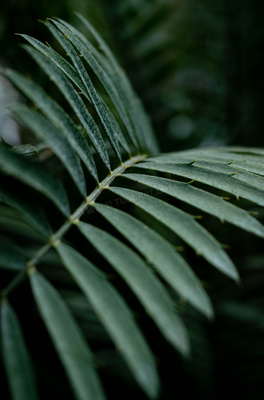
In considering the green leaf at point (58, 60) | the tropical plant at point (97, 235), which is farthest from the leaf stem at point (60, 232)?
the green leaf at point (58, 60)

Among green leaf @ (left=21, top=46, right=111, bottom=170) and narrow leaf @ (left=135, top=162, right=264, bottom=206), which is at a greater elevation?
green leaf @ (left=21, top=46, right=111, bottom=170)

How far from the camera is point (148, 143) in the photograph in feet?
2.53

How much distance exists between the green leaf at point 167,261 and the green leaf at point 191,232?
2 centimetres

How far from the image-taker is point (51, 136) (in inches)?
15.4

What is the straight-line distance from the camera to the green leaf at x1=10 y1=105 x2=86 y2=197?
0.37m

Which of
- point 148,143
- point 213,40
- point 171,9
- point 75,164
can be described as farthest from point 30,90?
point 213,40

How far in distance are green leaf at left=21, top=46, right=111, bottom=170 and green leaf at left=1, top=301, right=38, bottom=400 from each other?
0.26 m

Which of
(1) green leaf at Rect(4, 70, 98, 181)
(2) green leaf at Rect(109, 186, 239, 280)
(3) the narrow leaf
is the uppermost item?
(1) green leaf at Rect(4, 70, 98, 181)

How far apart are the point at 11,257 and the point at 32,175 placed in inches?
3.4

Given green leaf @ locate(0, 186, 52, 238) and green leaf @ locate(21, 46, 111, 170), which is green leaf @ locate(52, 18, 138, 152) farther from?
green leaf @ locate(0, 186, 52, 238)

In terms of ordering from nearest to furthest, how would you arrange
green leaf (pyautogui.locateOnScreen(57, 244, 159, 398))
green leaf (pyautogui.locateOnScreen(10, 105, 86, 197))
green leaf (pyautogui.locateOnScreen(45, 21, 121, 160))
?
green leaf (pyautogui.locateOnScreen(57, 244, 159, 398))
green leaf (pyautogui.locateOnScreen(10, 105, 86, 197))
green leaf (pyautogui.locateOnScreen(45, 21, 121, 160))


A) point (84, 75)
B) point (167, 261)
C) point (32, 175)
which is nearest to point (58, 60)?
point (84, 75)

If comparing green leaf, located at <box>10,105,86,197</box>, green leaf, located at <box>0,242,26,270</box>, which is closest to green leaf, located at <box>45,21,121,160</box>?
green leaf, located at <box>10,105,86,197</box>

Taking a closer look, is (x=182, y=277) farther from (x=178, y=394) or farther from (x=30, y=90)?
(x=178, y=394)
